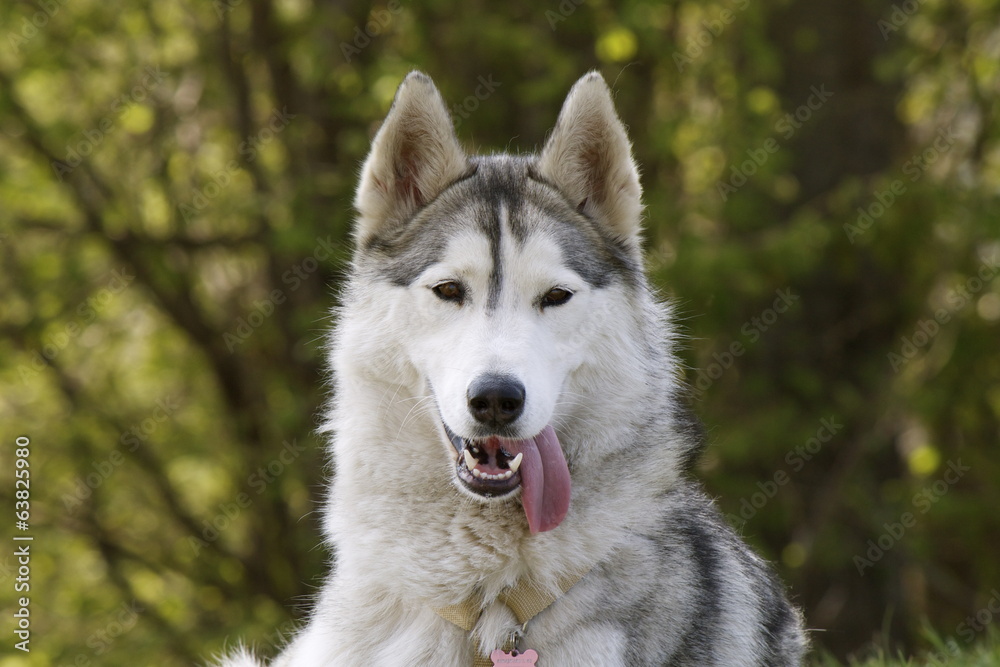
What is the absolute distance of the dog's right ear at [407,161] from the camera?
354 centimetres

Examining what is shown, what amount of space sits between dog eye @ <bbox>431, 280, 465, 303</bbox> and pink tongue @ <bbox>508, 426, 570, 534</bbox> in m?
0.51

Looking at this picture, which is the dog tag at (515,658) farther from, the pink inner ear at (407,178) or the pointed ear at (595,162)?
the pink inner ear at (407,178)

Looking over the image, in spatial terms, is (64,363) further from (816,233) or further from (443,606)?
(443,606)

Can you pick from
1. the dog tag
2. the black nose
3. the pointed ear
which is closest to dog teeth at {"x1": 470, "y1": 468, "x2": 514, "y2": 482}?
the black nose

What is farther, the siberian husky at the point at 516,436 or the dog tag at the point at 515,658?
the siberian husky at the point at 516,436

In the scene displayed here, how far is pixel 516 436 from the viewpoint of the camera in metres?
3.03

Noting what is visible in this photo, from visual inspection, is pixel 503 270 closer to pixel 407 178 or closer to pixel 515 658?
pixel 407 178

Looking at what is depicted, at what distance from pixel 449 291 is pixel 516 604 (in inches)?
39.5

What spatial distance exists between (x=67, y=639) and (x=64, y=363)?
2401mm

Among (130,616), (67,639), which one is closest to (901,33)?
(130,616)

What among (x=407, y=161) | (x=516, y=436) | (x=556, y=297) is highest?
(x=407, y=161)

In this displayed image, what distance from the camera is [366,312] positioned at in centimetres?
347

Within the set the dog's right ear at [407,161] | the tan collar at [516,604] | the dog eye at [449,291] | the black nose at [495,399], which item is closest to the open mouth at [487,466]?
the black nose at [495,399]

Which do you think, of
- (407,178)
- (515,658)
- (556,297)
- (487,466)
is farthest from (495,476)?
Result: (407,178)
